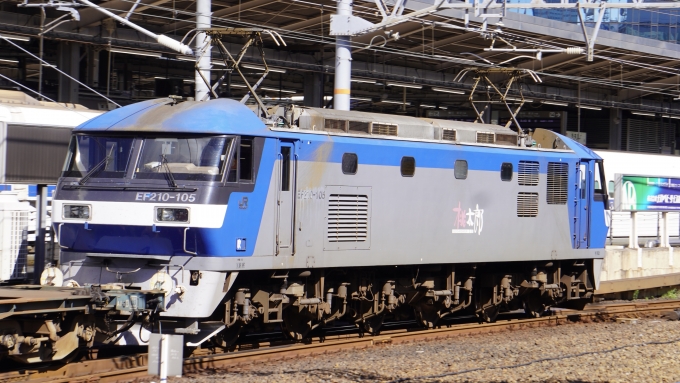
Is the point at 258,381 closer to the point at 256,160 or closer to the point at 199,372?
the point at 199,372

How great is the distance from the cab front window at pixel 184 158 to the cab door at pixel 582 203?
8.69 m

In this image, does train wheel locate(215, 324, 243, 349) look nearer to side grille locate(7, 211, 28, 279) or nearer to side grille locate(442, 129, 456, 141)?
side grille locate(7, 211, 28, 279)

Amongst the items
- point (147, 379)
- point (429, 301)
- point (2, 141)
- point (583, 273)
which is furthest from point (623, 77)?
point (147, 379)

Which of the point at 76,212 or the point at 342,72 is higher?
the point at 342,72

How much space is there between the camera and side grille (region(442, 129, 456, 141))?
51.6 feet

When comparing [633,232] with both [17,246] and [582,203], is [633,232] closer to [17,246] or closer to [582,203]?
[582,203]

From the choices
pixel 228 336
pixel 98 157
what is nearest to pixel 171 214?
pixel 98 157

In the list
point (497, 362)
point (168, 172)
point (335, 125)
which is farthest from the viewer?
point (335, 125)

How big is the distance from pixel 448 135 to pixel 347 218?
302 centimetres

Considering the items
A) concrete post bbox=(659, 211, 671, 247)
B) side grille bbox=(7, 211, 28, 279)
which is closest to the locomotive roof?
side grille bbox=(7, 211, 28, 279)

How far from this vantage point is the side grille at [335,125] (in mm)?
13851

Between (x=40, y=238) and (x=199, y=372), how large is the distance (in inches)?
158

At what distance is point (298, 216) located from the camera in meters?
13.1

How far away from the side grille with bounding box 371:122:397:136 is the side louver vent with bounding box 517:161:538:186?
3225mm
